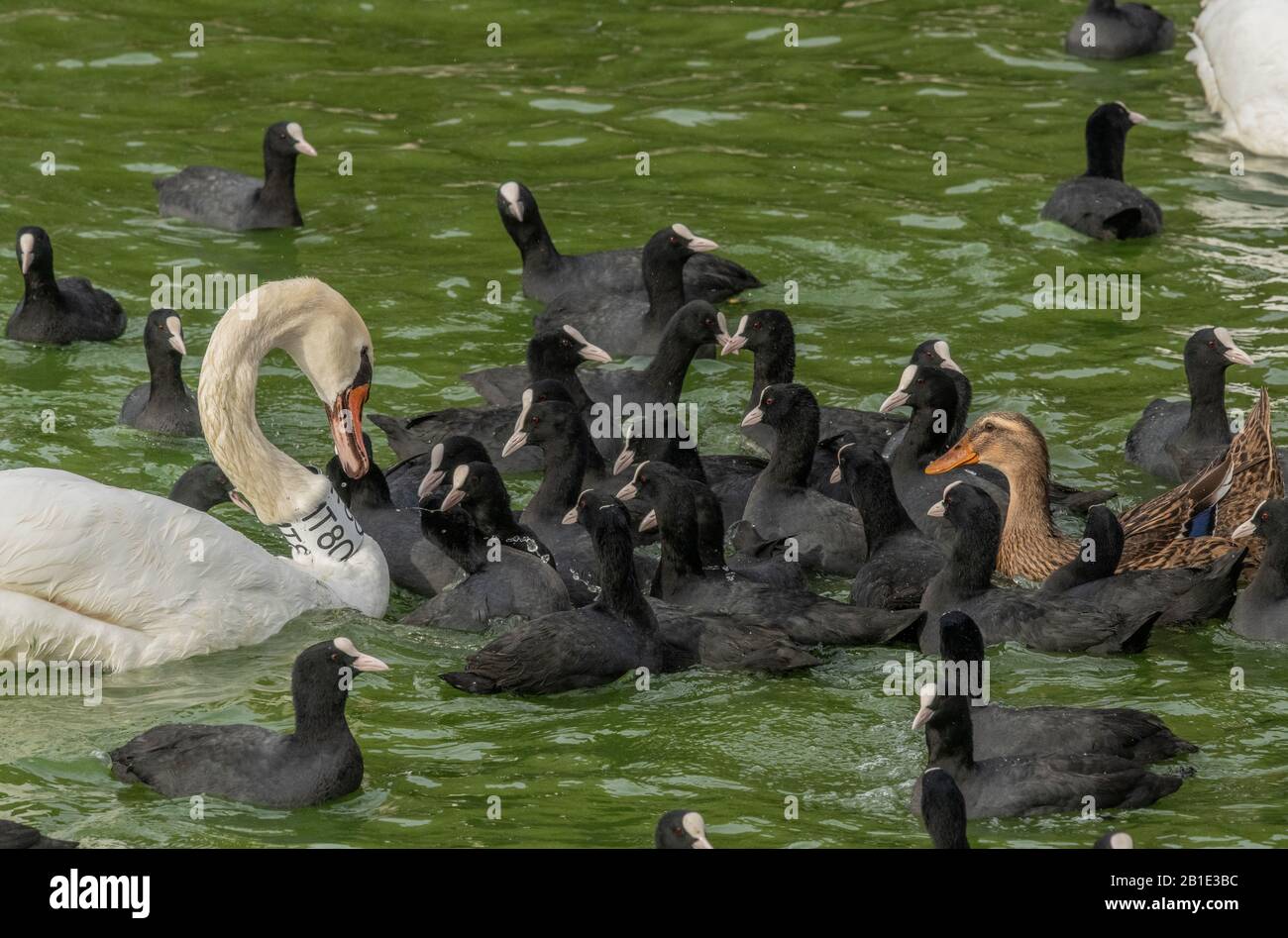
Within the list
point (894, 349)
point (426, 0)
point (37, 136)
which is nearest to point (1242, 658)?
point (894, 349)

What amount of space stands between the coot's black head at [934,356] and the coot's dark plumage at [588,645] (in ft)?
12.2

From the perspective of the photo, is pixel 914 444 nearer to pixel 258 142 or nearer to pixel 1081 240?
pixel 1081 240

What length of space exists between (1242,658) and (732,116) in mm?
10487

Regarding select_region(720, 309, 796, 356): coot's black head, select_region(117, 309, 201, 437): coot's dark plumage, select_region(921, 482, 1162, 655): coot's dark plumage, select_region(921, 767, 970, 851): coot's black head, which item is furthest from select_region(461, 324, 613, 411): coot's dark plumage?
select_region(921, 767, 970, 851): coot's black head

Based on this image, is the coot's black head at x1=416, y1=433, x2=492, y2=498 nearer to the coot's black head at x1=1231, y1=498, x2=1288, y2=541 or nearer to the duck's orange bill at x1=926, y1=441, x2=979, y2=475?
the duck's orange bill at x1=926, y1=441, x2=979, y2=475

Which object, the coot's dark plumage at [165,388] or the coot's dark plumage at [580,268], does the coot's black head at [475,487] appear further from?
the coot's dark plumage at [580,268]

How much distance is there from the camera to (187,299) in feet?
58.6

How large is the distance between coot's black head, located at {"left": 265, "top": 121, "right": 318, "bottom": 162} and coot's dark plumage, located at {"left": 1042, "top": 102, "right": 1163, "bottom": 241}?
6.10m

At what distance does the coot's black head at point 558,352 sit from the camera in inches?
605

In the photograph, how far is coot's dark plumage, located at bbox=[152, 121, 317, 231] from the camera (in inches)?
739

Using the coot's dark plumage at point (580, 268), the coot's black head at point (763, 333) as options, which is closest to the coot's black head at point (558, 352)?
the coot's black head at point (763, 333)

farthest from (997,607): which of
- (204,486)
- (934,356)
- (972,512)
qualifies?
(204,486)

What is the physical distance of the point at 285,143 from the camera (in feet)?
61.5
